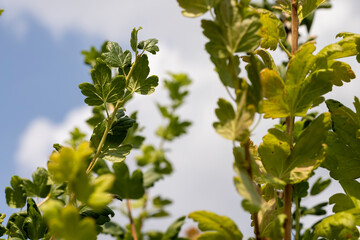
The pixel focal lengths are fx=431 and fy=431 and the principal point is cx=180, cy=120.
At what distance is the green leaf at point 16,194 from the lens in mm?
963

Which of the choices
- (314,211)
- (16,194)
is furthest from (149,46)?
(314,211)

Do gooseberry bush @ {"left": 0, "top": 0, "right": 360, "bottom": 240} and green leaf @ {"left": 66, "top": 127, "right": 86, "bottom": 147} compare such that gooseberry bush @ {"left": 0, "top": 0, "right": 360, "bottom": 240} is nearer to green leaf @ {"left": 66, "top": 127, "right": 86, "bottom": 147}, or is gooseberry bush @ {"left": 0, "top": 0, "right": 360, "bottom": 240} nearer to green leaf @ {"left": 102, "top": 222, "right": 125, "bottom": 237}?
green leaf @ {"left": 102, "top": 222, "right": 125, "bottom": 237}

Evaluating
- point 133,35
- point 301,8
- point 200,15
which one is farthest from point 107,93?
point 301,8

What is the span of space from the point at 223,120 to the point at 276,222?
0.13 meters

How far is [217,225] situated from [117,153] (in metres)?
0.29

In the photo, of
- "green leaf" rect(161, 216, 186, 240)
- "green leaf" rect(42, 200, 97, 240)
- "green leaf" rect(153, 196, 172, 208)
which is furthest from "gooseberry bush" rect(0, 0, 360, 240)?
"green leaf" rect(153, 196, 172, 208)

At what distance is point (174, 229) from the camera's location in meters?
1.40

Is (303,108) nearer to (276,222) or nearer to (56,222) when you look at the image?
(276,222)

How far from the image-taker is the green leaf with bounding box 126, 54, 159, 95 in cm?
77

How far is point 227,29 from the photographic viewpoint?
54 cm

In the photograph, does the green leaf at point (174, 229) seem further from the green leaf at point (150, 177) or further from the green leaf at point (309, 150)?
the green leaf at point (309, 150)

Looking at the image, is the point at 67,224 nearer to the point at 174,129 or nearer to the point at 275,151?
the point at 275,151

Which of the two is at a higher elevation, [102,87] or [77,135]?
[77,135]

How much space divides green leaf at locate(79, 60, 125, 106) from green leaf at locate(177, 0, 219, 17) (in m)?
0.21
